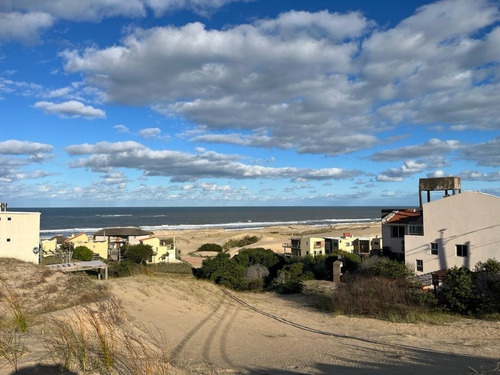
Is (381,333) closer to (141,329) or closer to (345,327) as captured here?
(345,327)

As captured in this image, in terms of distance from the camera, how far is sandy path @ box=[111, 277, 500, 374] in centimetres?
1077

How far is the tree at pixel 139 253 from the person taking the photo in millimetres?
37188

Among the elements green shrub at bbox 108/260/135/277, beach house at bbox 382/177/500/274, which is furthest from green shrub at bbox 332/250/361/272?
green shrub at bbox 108/260/135/277

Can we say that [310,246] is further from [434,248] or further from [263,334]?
[263,334]

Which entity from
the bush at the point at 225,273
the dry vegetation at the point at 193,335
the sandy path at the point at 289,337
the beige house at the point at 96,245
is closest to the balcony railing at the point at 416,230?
the dry vegetation at the point at 193,335

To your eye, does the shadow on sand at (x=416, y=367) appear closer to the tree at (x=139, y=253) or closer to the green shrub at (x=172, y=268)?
the green shrub at (x=172, y=268)

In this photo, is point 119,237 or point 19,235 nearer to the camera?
point 19,235

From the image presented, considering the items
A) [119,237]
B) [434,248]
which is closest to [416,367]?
[434,248]

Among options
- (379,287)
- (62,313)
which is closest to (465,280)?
(379,287)

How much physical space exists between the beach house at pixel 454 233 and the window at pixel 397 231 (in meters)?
1.64

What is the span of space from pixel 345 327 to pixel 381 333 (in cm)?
188

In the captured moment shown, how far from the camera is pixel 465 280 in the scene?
19812 millimetres

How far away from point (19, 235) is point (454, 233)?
29124 millimetres

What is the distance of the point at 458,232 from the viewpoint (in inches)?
958
